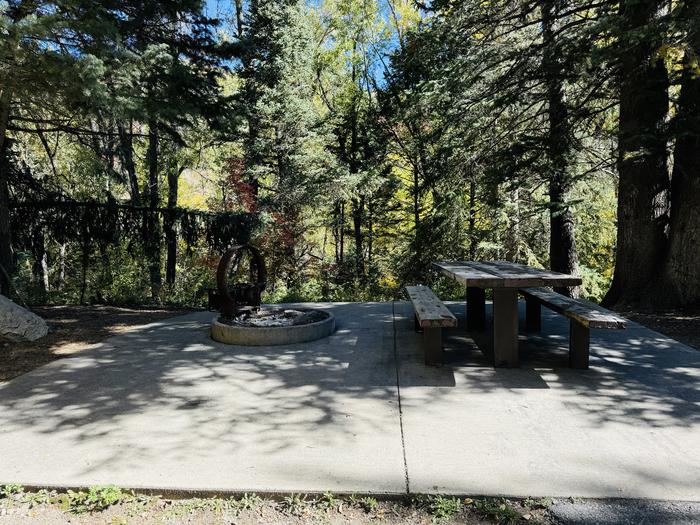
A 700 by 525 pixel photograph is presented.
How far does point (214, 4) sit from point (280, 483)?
20.0 meters

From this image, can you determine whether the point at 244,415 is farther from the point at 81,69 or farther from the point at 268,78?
the point at 268,78

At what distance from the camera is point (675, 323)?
6020 millimetres

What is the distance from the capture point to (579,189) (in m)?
9.52

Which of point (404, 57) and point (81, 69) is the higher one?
point (404, 57)

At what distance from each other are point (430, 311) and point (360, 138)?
13322mm

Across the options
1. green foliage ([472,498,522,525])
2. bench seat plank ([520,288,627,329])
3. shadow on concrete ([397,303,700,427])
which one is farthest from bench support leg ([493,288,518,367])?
green foliage ([472,498,522,525])

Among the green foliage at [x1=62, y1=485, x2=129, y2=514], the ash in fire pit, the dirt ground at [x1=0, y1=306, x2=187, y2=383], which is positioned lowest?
the green foliage at [x1=62, y1=485, x2=129, y2=514]

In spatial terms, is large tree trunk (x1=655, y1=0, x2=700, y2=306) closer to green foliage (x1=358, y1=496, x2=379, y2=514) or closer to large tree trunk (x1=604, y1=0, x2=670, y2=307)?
large tree trunk (x1=604, y1=0, x2=670, y2=307)

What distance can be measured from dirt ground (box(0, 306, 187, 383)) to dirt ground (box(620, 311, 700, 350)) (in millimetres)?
6597

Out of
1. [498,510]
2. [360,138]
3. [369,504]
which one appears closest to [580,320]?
[498,510]

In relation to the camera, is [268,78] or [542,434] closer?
[542,434]

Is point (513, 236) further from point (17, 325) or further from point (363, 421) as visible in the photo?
point (17, 325)

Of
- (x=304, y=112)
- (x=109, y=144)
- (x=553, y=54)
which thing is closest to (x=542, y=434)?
(x=553, y=54)

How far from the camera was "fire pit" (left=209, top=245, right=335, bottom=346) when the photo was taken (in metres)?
5.52
